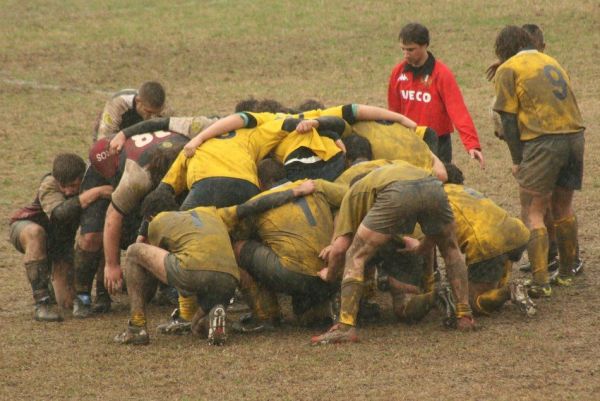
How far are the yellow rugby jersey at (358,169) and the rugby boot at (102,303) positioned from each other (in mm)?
1987

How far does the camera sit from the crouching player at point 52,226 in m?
9.58

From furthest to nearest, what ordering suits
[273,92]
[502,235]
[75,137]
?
[273,92] < [75,137] < [502,235]

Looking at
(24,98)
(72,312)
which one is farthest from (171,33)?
(72,312)

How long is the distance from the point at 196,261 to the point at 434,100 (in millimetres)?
2937

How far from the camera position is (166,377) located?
305 inches

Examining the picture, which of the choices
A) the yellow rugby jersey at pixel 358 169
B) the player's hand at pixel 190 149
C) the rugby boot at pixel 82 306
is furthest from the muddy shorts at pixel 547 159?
the rugby boot at pixel 82 306

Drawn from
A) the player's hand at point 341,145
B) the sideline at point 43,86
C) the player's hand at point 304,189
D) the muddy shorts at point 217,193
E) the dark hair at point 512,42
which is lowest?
the sideline at point 43,86

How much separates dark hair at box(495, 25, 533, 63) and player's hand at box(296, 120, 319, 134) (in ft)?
4.70

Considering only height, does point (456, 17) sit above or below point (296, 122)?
below

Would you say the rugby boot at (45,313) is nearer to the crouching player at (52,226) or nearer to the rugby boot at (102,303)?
the crouching player at (52,226)

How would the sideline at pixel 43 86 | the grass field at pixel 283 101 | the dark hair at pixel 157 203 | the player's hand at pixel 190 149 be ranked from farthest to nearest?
the sideline at pixel 43 86
the player's hand at pixel 190 149
the dark hair at pixel 157 203
the grass field at pixel 283 101

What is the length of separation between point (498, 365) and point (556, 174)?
219 cm

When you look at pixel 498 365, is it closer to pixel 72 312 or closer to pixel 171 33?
pixel 72 312

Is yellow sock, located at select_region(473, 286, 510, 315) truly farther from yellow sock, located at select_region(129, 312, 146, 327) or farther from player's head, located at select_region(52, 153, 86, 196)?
player's head, located at select_region(52, 153, 86, 196)
